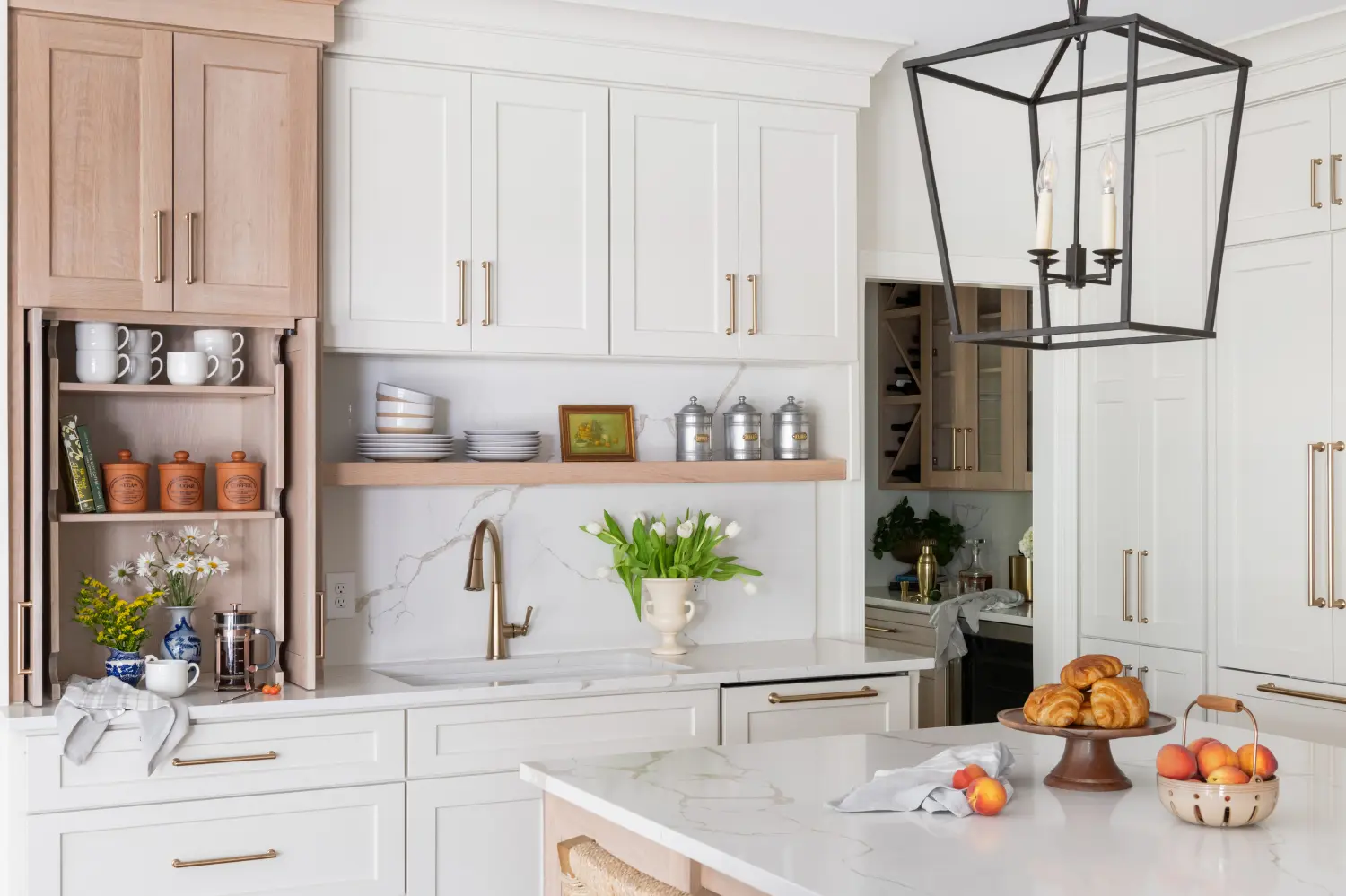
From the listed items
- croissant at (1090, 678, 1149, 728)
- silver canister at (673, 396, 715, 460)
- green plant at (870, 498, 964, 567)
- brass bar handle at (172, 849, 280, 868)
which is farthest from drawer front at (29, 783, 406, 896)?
green plant at (870, 498, 964, 567)

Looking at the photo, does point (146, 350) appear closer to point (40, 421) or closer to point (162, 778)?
point (40, 421)

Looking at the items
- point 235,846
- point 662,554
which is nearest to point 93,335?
point 235,846

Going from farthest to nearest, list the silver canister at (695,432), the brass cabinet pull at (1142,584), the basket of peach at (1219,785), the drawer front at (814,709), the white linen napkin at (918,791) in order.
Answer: the brass cabinet pull at (1142,584)
the silver canister at (695,432)
the drawer front at (814,709)
the white linen napkin at (918,791)
the basket of peach at (1219,785)

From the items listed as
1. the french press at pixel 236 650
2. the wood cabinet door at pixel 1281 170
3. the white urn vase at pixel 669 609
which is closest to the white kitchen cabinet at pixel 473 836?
the french press at pixel 236 650

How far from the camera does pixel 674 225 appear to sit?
376 cm

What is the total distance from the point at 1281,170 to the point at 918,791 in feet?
8.24

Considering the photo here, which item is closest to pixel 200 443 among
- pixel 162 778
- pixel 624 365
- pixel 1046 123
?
pixel 162 778

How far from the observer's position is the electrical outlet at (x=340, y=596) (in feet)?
11.9

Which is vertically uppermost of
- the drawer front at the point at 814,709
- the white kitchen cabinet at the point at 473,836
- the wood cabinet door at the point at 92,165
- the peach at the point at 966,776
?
the wood cabinet door at the point at 92,165

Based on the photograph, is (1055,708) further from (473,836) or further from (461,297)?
(461,297)

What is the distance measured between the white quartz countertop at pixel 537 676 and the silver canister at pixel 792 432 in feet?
1.88

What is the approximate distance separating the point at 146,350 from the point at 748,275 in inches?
63.0

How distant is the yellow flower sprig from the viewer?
10.4 ft

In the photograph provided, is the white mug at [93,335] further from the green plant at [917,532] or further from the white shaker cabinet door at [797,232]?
the green plant at [917,532]
